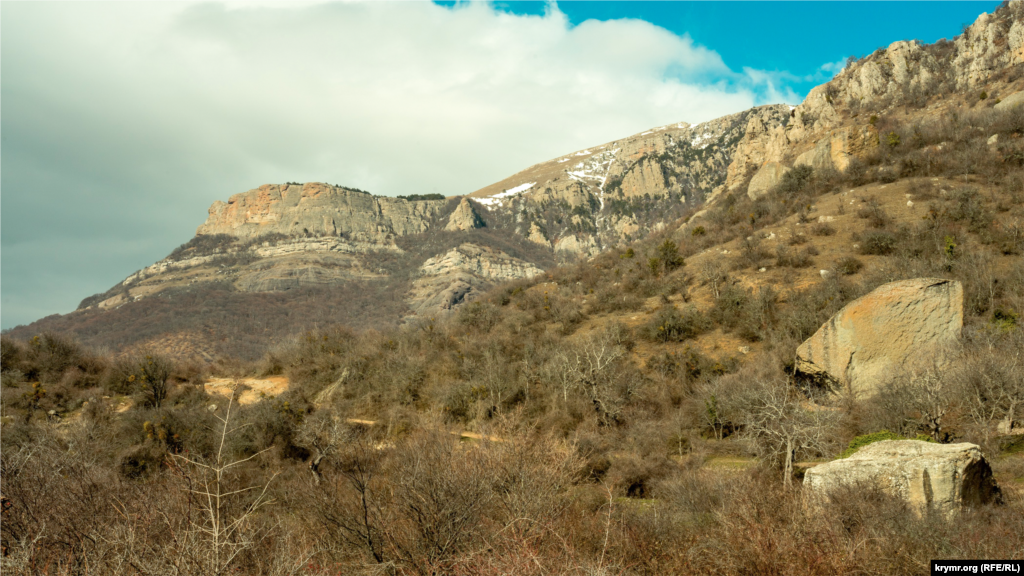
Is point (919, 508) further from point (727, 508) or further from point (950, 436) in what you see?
point (950, 436)

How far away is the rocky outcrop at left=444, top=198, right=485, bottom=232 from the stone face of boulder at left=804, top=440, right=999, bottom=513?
396 feet

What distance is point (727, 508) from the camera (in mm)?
8438

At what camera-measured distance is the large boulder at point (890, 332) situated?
55.2 ft

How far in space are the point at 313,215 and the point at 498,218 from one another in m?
54.3

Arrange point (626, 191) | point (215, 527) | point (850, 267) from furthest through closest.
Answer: point (626, 191) < point (850, 267) < point (215, 527)

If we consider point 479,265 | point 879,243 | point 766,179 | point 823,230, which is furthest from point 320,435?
point 479,265

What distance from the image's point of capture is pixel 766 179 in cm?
4425

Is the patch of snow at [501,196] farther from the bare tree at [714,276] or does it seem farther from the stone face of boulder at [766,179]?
the bare tree at [714,276]

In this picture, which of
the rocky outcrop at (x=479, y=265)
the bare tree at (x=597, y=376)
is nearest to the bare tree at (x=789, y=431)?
the bare tree at (x=597, y=376)

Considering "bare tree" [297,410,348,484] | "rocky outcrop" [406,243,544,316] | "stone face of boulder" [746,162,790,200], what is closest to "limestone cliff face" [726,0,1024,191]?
"stone face of boulder" [746,162,790,200]

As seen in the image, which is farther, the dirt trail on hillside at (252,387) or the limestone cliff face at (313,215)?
the limestone cliff face at (313,215)

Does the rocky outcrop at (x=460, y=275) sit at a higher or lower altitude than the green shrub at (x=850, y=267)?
higher

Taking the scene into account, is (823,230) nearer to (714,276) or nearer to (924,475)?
(714,276)

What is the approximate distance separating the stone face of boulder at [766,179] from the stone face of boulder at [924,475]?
131 ft
